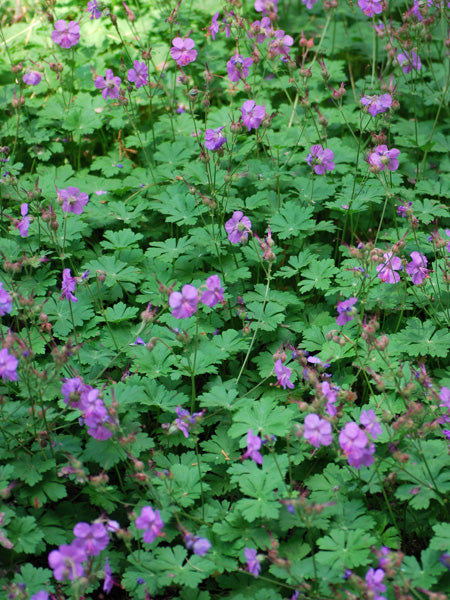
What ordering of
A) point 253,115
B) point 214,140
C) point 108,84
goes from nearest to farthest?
point 214,140 → point 253,115 → point 108,84

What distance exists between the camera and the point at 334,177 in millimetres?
3963

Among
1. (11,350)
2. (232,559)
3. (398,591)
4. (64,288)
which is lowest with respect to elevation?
(232,559)

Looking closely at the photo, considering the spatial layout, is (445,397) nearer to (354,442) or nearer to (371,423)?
(371,423)

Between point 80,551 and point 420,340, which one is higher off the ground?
point 80,551

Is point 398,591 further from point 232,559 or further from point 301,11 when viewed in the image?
point 301,11

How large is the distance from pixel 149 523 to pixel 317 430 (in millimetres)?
626

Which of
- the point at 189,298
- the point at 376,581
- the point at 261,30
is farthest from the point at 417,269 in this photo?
the point at 261,30

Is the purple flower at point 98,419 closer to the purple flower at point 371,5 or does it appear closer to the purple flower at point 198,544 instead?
the purple flower at point 198,544

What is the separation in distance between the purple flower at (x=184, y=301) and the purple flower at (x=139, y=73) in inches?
79.0

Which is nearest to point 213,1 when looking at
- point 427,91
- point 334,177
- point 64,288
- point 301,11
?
point 301,11

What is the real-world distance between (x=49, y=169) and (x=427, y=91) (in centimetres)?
269

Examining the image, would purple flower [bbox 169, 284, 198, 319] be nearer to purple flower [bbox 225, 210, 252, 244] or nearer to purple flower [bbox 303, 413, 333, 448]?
purple flower [bbox 303, 413, 333, 448]

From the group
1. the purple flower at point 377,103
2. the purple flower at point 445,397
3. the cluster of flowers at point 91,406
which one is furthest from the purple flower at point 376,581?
the purple flower at point 377,103

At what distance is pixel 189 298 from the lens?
7.41 ft
